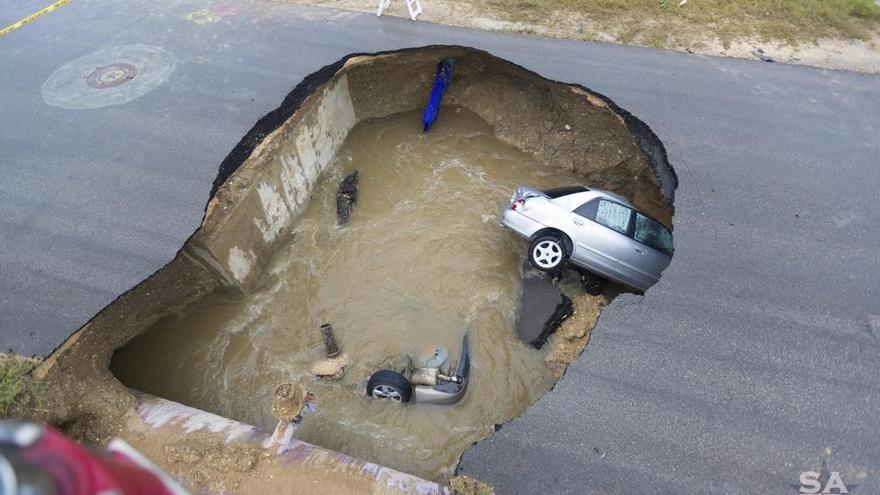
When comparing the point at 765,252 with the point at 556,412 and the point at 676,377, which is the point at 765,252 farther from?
the point at 556,412

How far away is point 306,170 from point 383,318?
3452mm

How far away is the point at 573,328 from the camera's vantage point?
7270 mm

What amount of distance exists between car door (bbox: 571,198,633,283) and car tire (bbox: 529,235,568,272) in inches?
8.4

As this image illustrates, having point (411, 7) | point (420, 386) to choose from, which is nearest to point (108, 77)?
point (411, 7)

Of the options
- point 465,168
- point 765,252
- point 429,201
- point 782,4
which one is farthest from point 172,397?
point 782,4

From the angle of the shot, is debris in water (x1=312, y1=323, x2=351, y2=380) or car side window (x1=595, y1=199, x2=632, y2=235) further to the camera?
car side window (x1=595, y1=199, x2=632, y2=235)

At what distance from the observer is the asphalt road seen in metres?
4.93

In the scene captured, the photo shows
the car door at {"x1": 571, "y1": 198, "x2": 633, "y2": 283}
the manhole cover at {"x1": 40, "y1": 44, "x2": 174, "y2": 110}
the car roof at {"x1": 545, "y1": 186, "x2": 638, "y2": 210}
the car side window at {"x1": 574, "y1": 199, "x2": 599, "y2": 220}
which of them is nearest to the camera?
the car door at {"x1": 571, "y1": 198, "x2": 633, "y2": 283}

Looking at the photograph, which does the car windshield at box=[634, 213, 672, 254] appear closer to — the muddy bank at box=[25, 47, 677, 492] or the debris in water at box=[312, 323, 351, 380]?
the muddy bank at box=[25, 47, 677, 492]

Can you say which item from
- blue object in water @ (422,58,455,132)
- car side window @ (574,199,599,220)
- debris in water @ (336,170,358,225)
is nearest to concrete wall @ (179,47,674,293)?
blue object in water @ (422,58,455,132)

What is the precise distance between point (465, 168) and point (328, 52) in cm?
353

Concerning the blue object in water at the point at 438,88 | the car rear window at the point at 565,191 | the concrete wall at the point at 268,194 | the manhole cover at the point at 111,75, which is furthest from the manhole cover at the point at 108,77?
the car rear window at the point at 565,191

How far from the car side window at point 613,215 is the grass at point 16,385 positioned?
7.62 metres

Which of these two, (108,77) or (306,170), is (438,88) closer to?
(306,170)
